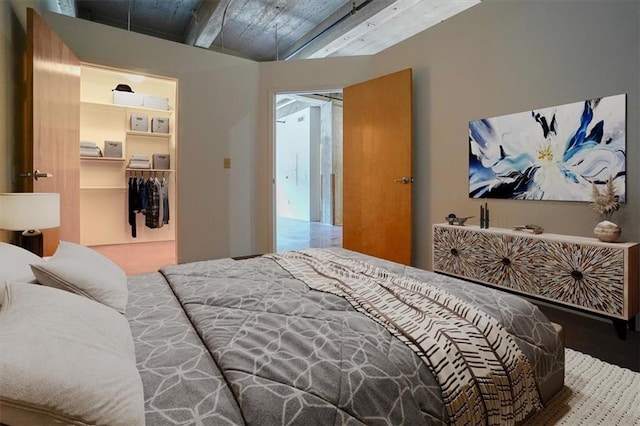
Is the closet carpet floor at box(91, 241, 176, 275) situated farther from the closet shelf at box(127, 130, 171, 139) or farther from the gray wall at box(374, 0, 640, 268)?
the gray wall at box(374, 0, 640, 268)

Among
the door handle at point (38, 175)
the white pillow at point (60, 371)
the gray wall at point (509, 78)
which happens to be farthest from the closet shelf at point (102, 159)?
the white pillow at point (60, 371)

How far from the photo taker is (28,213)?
79.2 inches

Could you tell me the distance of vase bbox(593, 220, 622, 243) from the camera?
213cm

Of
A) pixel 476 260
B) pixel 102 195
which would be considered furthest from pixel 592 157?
pixel 102 195

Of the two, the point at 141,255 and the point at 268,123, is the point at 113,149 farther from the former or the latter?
the point at 268,123

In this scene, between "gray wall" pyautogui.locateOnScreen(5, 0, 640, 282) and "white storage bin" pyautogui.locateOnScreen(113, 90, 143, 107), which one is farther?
"white storage bin" pyautogui.locateOnScreen(113, 90, 143, 107)

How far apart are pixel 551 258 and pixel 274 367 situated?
2254 millimetres

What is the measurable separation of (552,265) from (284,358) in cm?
221

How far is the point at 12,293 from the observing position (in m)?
0.84

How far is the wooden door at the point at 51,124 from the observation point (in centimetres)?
236

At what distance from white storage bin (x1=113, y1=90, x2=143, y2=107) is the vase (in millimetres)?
5749

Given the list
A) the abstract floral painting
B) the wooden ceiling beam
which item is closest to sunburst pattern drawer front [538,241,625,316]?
the abstract floral painting

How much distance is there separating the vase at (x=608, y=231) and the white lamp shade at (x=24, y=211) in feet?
11.3

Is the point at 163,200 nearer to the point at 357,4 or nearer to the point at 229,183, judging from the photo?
the point at 229,183
